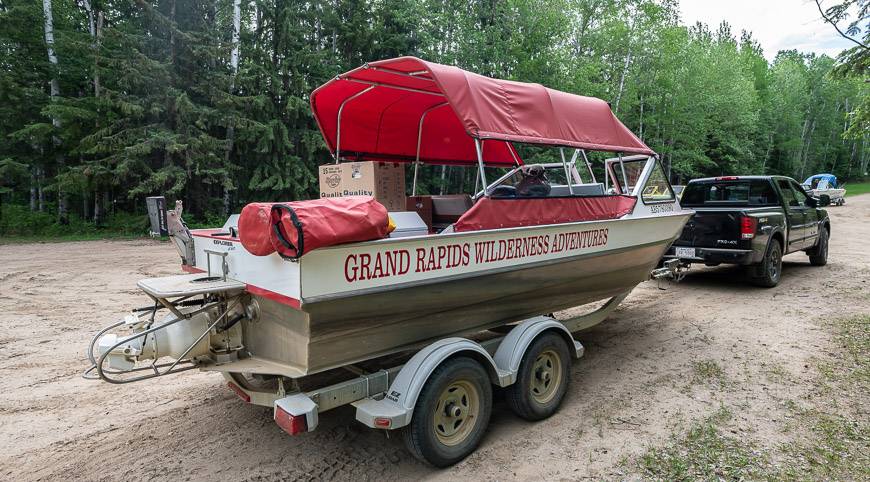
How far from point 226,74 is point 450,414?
17602 millimetres

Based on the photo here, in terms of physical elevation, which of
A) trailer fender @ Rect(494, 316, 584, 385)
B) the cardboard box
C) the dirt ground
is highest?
the cardboard box

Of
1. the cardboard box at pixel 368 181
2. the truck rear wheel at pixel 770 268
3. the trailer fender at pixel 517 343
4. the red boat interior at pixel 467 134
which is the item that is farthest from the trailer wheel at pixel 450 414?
the truck rear wheel at pixel 770 268

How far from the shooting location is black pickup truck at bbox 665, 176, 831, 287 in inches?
301

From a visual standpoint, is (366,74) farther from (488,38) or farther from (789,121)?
(789,121)

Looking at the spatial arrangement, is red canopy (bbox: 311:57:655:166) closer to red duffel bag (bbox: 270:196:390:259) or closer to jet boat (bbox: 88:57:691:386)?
jet boat (bbox: 88:57:691:386)

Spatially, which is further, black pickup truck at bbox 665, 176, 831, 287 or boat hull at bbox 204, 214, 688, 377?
black pickup truck at bbox 665, 176, 831, 287

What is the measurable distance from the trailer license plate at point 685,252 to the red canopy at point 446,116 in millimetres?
3141

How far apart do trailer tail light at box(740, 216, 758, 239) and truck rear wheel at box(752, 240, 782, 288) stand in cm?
69

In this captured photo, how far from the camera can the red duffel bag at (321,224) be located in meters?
2.56

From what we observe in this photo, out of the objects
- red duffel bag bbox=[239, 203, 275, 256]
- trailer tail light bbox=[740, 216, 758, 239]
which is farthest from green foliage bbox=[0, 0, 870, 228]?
red duffel bag bbox=[239, 203, 275, 256]

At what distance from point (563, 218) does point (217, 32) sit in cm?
1797

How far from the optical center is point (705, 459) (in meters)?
3.32

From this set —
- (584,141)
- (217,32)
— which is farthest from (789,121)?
(584,141)

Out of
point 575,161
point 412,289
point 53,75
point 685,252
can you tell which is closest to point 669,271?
point 685,252
